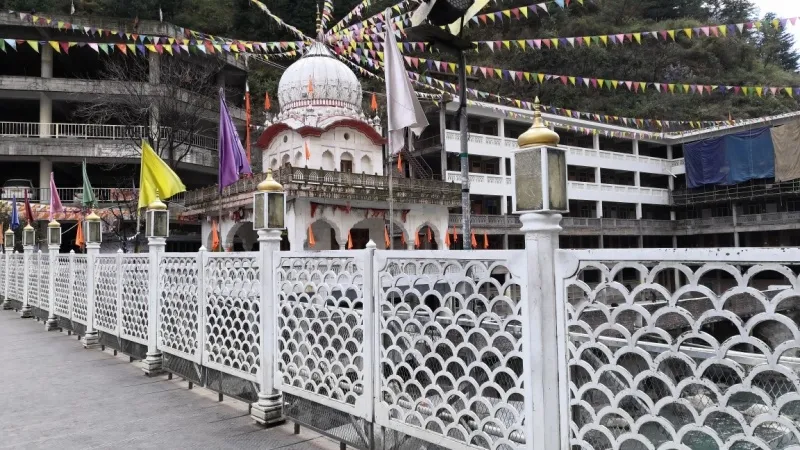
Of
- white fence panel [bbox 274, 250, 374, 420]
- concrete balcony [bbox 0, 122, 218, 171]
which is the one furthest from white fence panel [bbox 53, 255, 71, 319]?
concrete balcony [bbox 0, 122, 218, 171]

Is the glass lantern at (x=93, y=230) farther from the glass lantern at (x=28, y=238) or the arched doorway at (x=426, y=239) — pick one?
the arched doorway at (x=426, y=239)

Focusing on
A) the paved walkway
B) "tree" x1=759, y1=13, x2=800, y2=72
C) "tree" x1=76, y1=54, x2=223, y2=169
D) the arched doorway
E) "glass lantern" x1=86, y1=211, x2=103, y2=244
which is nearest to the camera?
the paved walkway

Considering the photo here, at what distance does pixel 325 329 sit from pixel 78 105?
102 feet

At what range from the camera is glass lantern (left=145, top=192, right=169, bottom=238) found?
7.82m

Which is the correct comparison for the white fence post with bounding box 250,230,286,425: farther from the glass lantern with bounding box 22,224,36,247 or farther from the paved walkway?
the glass lantern with bounding box 22,224,36,247

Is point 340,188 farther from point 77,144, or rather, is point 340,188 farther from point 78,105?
point 78,105

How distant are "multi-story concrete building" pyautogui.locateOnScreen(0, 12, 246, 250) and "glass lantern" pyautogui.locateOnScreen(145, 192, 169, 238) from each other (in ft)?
54.7

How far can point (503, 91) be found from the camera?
40.3 m

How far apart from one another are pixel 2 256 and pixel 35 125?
1554cm

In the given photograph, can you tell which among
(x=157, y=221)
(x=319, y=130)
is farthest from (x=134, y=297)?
(x=319, y=130)

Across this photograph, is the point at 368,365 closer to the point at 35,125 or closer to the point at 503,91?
the point at 35,125

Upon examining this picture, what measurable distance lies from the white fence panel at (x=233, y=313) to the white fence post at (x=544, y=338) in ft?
10.5

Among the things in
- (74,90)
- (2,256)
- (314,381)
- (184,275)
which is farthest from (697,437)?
(74,90)

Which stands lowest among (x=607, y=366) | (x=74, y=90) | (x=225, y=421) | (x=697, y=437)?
(x=697, y=437)
